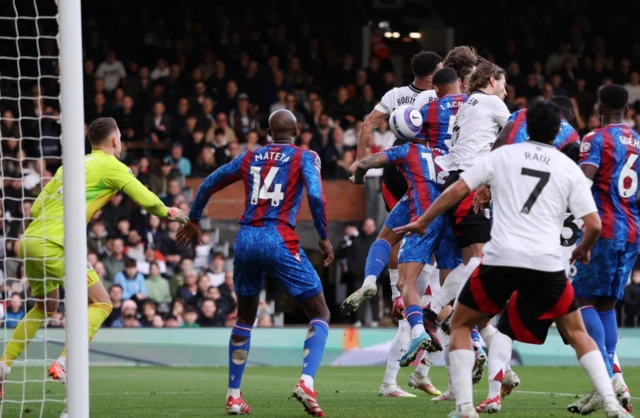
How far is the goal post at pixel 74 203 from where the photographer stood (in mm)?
7184

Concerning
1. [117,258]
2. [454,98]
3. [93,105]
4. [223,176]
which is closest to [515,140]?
[454,98]

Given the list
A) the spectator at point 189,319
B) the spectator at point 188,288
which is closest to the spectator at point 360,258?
the spectator at point 188,288

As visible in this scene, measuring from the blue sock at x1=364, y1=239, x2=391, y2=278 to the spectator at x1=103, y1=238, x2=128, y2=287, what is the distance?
9.30 meters

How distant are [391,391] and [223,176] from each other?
2.91 m

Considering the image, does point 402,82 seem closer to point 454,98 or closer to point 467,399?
point 454,98

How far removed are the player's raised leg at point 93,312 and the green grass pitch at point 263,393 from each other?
0.78ft

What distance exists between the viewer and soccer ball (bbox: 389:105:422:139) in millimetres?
9797

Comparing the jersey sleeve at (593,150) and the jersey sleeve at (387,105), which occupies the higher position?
the jersey sleeve at (387,105)

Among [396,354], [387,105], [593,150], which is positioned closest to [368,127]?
[387,105]

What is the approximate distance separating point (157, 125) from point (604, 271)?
14.2 metres

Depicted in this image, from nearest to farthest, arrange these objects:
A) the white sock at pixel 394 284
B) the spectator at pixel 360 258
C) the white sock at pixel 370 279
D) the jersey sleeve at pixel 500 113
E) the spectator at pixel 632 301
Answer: the jersey sleeve at pixel 500 113 → the white sock at pixel 370 279 → the white sock at pixel 394 284 → the spectator at pixel 632 301 → the spectator at pixel 360 258

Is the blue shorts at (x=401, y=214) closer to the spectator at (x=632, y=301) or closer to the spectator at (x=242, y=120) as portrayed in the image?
the spectator at (x=632, y=301)

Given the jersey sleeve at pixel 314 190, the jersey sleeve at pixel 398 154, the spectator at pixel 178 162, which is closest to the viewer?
the jersey sleeve at pixel 314 190

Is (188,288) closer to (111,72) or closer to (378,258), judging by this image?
(111,72)
